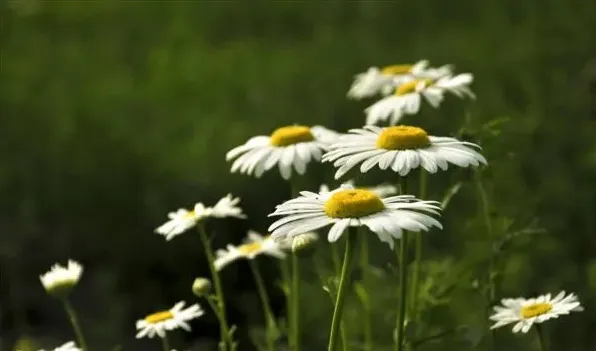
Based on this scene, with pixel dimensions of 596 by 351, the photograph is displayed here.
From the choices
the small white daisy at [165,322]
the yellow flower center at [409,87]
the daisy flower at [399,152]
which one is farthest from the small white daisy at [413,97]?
the small white daisy at [165,322]

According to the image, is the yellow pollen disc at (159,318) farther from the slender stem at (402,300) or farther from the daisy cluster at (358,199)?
the slender stem at (402,300)

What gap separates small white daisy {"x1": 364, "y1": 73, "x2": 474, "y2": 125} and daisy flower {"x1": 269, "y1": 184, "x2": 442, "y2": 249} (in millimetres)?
313

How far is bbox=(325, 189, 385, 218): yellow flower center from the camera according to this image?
0.65 m

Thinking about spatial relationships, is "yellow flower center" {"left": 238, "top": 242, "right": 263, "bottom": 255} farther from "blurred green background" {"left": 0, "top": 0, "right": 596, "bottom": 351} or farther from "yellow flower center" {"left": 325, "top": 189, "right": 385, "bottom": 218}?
"yellow flower center" {"left": 325, "top": 189, "right": 385, "bottom": 218}

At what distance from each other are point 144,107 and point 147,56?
0.33 m

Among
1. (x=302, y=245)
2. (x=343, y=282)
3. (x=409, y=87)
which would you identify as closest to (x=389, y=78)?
(x=409, y=87)

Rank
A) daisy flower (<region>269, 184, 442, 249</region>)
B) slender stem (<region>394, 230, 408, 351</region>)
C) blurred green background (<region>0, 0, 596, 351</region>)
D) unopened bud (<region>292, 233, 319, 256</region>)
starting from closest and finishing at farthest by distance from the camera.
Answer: daisy flower (<region>269, 184, 442, 249</region>), slender stem (<region>394, 230, 408, 351</region>), unopened bud (<region>292, 233, 319, 256</region>), blurred green background (<region>0, 0, 596, 351</region>)

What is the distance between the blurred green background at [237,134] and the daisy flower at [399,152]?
24 cm

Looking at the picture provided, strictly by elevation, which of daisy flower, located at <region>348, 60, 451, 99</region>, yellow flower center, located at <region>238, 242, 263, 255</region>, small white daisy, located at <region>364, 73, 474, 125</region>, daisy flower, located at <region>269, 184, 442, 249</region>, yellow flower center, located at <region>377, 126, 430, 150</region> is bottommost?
daisy flower, located at <region>269, 184, 442, 249</region>

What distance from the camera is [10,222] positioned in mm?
1992

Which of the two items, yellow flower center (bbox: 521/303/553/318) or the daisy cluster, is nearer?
the daisy cluster

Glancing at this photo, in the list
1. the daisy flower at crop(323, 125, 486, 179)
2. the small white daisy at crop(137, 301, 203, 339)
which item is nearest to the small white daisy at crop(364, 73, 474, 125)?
the daisy flower at crop(323, 125, 486, 179)

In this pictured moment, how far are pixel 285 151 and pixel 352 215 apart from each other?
0.98ft

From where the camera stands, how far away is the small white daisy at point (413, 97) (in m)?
0.98
